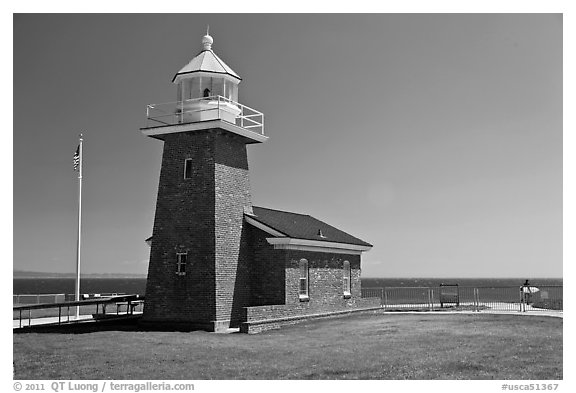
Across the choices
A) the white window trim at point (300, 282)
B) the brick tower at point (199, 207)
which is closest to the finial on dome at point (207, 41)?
the brick tower at point (199, 207)

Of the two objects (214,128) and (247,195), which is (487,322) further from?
(214,128)

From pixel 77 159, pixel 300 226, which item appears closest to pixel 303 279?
pixel 300 226

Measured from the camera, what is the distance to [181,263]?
21.1m

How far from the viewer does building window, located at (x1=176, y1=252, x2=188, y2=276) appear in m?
21.0

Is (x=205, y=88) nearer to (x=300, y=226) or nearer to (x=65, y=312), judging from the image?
(x=300, y=226)

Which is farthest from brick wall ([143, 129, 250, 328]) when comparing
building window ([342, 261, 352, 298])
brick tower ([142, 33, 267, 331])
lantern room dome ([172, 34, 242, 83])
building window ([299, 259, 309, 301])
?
building window ([342, 261, 352, 298])

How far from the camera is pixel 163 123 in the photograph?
70.3ft

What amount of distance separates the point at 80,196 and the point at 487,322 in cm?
1382

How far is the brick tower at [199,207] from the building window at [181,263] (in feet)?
0.04

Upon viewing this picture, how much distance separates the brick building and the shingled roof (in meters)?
0.26

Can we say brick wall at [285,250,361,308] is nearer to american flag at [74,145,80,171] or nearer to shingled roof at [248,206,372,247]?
shingled roof at [248,206,372,247]

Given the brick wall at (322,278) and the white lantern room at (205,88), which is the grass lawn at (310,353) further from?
the white lantern room at (205,88)

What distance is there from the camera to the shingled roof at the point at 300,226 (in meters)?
22.9
